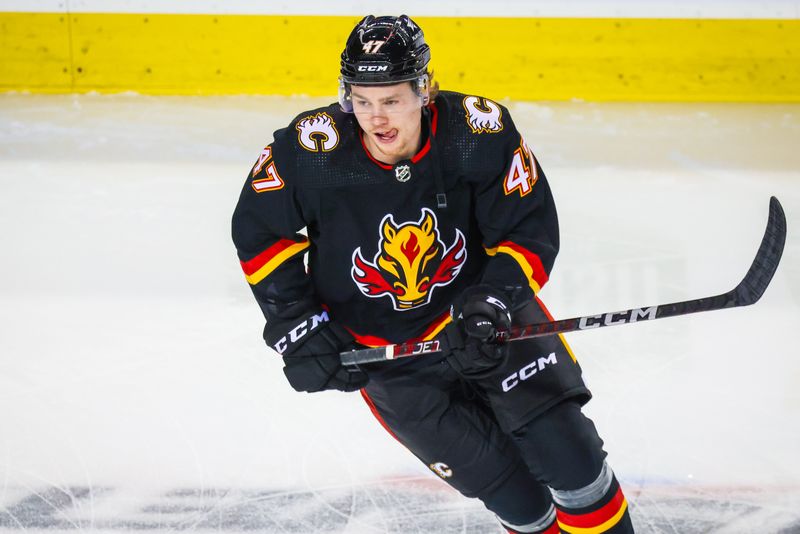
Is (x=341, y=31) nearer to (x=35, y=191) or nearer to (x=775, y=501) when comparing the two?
(x=35, y=191)

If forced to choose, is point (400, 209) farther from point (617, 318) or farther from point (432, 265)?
point (617, 318)

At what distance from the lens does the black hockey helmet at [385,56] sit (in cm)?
209

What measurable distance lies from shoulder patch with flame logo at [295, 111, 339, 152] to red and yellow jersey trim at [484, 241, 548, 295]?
40 cm

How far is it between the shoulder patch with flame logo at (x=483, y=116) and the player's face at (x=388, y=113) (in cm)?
13

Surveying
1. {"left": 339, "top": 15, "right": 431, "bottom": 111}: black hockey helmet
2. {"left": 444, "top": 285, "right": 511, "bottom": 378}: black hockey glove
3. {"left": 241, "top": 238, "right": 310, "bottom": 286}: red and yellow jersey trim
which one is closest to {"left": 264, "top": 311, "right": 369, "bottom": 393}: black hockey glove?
{"left": 241, "top": 238, "right": 310, "bottom": 286}: red and yellow jersey trim

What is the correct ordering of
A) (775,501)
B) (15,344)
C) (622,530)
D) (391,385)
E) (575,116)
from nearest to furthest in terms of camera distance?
(622,530) → (391,385) → (775,501) → (15,344) → (575,116)

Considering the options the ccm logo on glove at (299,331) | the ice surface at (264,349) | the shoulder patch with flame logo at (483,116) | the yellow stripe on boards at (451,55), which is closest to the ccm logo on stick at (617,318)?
the shoulder patch with flame logo at (483,116)

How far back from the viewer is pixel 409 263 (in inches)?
89.4

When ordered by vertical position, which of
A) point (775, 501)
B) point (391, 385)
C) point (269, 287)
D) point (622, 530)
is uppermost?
point (269, 287)

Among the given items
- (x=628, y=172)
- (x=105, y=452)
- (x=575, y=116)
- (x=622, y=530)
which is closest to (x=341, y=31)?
(x=575, y=116)

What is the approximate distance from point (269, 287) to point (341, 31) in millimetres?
3012

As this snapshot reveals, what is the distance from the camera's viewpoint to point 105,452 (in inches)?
117

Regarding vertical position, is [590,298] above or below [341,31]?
below

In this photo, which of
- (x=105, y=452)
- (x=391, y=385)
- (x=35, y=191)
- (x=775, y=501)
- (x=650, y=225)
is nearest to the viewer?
(x=391, y=385)
